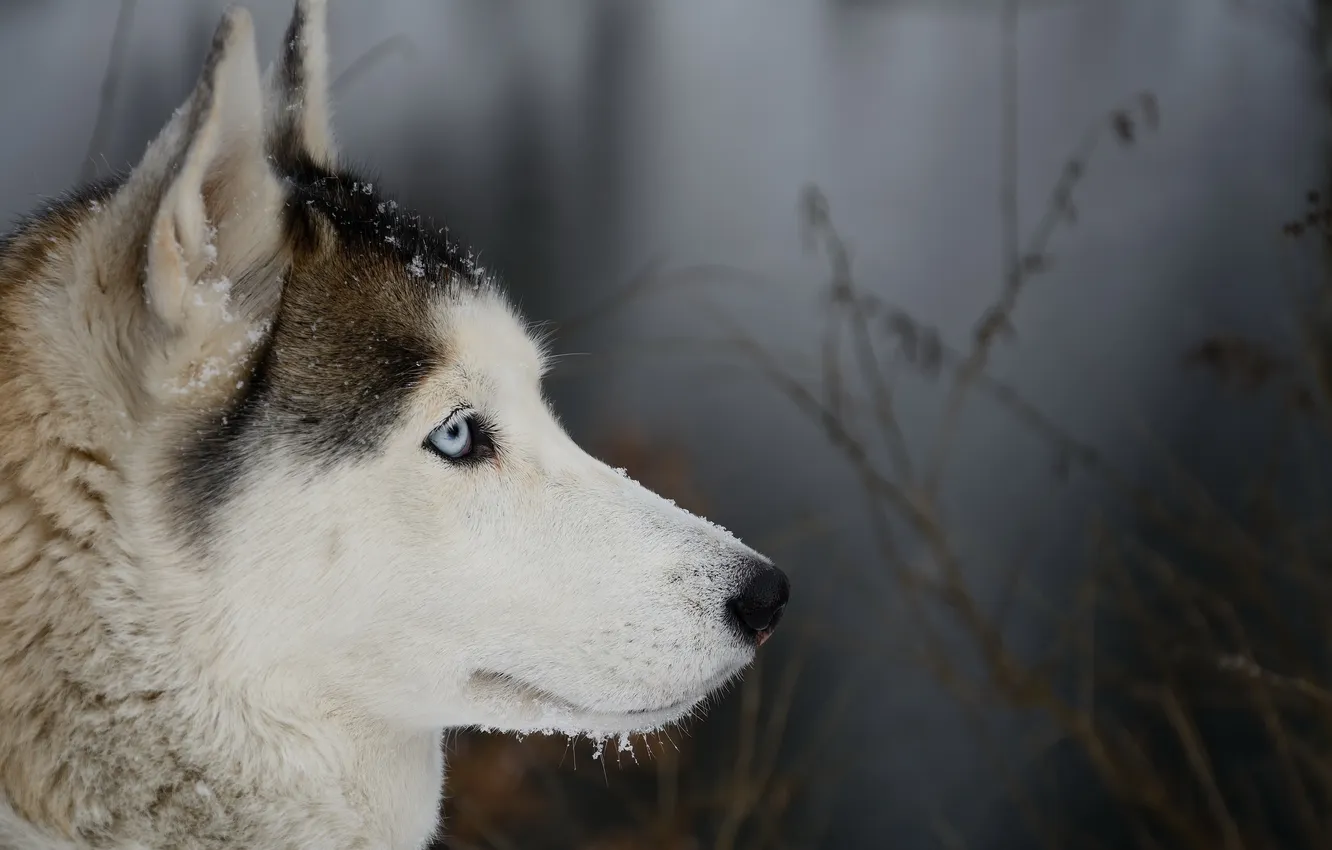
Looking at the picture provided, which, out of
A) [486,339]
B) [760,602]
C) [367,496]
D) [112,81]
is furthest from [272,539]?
[112,81]

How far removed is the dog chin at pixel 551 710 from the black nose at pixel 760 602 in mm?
78

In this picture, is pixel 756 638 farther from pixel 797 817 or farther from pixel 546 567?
pixel 797 817

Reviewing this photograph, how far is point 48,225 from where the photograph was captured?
66.7 inches

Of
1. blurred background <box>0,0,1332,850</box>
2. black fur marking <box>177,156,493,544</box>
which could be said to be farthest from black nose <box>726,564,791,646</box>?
blurred background <box>0,0,1332,850</box>

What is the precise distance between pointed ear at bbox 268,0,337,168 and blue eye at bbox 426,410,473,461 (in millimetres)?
641

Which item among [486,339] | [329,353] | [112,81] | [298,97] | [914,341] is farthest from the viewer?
[914,341]

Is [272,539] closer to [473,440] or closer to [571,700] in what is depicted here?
[473,440]

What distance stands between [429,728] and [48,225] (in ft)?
3.29

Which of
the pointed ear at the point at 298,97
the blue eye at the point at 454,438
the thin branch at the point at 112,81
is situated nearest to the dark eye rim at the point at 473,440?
the blue eye at the point at 454,438

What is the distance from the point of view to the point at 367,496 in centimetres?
158

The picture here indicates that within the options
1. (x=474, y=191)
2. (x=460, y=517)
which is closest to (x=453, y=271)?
(x=460, y=517)

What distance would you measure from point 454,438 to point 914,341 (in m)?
2.17

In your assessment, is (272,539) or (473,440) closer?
(272,539)

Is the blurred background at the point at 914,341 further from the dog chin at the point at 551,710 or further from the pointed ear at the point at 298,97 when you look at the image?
the dog chin at the point at 551,710
